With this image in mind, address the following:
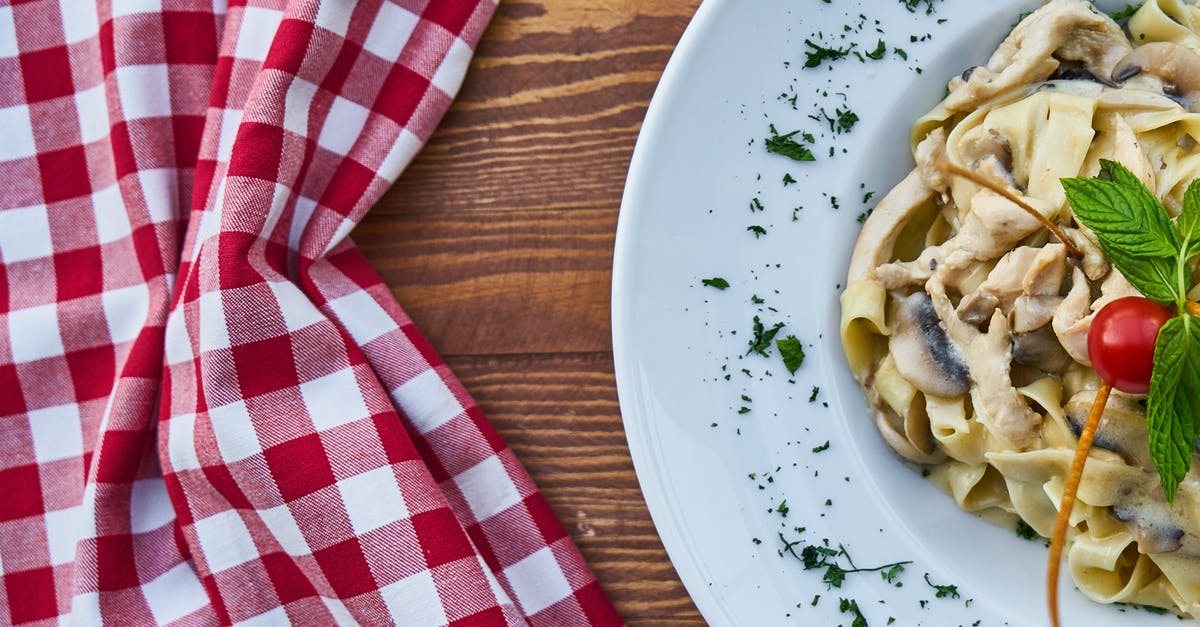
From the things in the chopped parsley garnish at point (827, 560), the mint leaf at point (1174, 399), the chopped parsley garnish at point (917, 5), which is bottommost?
the chopped parsley garnish at point (827, 560)

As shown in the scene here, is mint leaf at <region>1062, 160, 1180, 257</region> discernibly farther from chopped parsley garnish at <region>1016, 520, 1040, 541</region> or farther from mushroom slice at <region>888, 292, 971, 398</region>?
chopped parsley garnish at <region>1016, 520, 1040, 541</region>

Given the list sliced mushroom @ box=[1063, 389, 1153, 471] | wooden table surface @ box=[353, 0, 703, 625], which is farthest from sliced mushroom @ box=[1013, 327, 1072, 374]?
wooden table surface @ box=[353, 0, 703, 625]

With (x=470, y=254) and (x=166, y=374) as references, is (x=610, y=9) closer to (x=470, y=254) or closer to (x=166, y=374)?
(x=470, y=254)

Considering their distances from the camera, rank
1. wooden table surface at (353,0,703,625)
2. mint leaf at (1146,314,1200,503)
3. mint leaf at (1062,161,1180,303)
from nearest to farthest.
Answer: mint leaf at (1146,314,1200,503) → mint leaf at (1062,161,1180,303) → wooden table surface at (353,0,703,625)

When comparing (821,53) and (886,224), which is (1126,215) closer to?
(886,224)

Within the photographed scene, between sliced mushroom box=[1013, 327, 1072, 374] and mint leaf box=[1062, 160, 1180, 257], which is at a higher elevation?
mint leaf box=[1062, 160, 1180, 257]

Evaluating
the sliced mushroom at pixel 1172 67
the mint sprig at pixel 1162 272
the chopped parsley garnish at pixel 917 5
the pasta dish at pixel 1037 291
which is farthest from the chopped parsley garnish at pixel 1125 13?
the mint sprig at pixel 1162 272

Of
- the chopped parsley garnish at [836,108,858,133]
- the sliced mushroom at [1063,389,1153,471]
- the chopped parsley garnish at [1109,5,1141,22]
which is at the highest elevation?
the chopped parsley garnish at [1109,5,1141,22]

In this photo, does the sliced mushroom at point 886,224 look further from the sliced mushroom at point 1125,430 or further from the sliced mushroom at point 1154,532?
the sliced mushroom at point 1154,532

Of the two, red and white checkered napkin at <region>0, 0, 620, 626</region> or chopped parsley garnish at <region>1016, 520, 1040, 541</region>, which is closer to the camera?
chopped parsley garnish at <region>1016, 520, 1040, 541</region>
